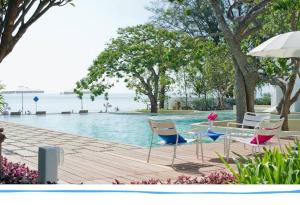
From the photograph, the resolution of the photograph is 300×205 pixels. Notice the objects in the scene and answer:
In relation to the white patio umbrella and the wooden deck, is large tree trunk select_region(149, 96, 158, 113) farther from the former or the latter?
the white patio umbrella

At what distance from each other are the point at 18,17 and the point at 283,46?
4.72m

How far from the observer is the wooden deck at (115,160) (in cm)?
566

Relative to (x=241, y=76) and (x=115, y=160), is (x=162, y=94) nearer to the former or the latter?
(x=241, y=76)

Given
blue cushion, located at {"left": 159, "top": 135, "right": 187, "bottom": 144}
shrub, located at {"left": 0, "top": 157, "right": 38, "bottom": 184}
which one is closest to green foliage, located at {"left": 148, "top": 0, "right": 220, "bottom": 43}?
blue cushion, located at {"left": 159, "top": 135, "right": 187, "bottom": 144}

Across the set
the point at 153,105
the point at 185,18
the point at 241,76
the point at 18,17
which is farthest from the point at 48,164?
the point at 185,18

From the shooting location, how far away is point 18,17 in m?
4.59

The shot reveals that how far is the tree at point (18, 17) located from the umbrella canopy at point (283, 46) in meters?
4.41

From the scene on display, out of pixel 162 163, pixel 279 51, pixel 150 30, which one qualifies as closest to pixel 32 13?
pixel 162 163

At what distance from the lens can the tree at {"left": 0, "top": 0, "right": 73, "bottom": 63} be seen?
4.22 meters

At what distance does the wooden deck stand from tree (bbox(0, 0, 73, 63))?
1890 millimetres

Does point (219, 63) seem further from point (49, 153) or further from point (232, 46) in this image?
point (49, 153)

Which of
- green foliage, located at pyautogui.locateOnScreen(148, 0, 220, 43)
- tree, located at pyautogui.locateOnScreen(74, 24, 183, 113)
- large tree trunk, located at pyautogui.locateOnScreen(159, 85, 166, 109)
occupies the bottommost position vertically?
large tree trunk, located at pyautogui.locateOnScreen(159, 85, 166, 109)

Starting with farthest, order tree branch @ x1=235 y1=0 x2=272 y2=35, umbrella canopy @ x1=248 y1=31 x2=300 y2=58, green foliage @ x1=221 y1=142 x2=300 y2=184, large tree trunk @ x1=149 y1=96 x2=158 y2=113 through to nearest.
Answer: large tree trunk @ x1=149 y1=96 x2=158 y2=113
tree branch @ x1=235 y1=0 x2=272 y2=35
umbrella canopy @ x1=248 y1=31 x2=300 y2=58
green foliage @ x1=221 y1=142 x2=300 y2=184

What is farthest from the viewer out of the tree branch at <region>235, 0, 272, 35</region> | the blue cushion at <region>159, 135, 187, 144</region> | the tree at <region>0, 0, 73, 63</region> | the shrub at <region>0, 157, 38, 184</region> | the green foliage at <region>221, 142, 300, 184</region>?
the tree branch at <region>235, 0, 272, 35</region>
